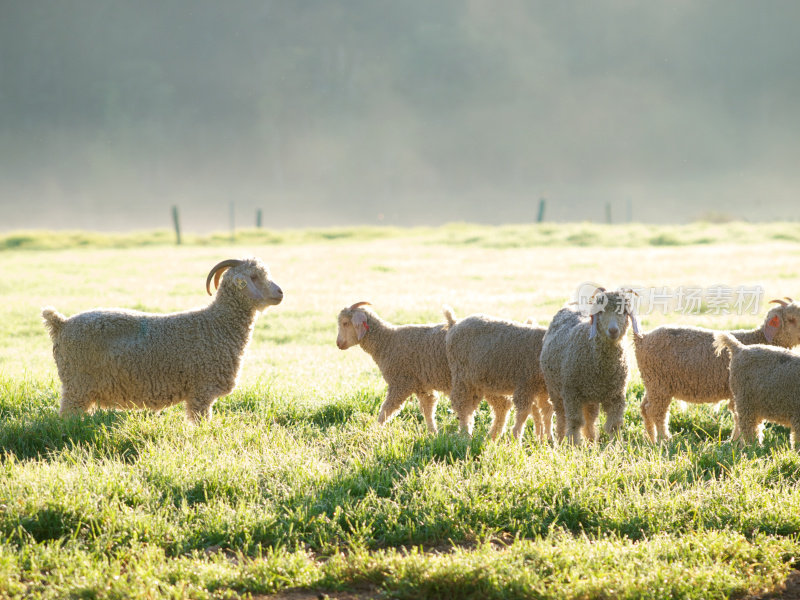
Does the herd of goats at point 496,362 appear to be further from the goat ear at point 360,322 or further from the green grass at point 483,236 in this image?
the green grass at point 483,236

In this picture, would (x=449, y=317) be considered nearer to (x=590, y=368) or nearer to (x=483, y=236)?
(x=590, y=368)

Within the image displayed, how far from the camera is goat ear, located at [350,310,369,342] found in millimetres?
7781

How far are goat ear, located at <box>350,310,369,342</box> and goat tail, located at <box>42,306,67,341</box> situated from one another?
2636 mm

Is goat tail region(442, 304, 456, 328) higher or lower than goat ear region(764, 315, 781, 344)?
higher

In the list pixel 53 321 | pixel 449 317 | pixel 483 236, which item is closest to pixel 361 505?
pixel 449 317

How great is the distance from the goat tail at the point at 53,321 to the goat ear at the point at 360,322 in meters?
2.64

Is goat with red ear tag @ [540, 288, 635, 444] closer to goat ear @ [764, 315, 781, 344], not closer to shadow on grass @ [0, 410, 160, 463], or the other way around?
goat ear @ [764, 315, 781, 344]

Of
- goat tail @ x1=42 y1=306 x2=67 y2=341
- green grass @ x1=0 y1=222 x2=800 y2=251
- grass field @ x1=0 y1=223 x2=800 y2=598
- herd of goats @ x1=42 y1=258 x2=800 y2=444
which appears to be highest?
green grass @ x1=0 y1=222 x2=800 y2=251

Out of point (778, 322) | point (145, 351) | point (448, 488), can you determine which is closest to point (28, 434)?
point (145, 351)

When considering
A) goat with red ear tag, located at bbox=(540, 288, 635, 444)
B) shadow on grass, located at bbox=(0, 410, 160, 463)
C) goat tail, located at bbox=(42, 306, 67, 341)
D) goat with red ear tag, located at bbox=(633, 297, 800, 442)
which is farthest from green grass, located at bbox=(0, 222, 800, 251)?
shadow on grass, located at bbox=(0, 410, 160, 463)

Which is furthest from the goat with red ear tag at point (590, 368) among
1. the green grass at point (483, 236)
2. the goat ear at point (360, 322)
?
the green grass at point (483, 236)

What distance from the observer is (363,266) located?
2597 centimetres

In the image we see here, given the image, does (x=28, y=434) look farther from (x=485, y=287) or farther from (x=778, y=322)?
(x=485, y=287)

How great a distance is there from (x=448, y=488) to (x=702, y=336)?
341 centimetres
